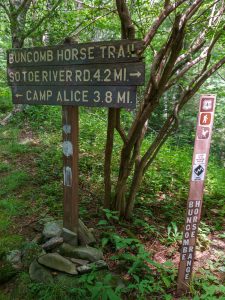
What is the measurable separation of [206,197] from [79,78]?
3491mm

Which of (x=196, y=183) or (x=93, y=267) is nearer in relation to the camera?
(x=196, y=183)

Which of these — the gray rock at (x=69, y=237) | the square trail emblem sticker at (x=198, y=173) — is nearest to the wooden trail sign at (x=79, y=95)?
the square trail emblem sticker at (x=198, y=173)

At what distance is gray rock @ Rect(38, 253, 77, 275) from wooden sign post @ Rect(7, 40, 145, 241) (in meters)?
0.37

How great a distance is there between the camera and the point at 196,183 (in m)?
2.78

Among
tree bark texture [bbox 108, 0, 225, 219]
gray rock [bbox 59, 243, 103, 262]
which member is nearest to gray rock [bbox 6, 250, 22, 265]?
gray rock [bbox 59, 243, 103, 262]

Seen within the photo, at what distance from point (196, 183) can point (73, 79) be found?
155cm

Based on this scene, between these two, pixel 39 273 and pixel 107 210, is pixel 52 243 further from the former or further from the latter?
pixel 107 210

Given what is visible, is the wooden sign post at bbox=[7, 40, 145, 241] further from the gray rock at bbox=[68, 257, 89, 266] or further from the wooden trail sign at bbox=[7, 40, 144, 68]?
the gray rock at bbox=[68, 257, 89, 266]

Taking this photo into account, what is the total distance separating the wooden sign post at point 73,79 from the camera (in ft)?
8.09

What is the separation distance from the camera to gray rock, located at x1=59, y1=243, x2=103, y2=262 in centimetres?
308

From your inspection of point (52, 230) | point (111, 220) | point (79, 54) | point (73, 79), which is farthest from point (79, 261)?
point (79, 54)

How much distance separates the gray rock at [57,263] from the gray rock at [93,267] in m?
0.07

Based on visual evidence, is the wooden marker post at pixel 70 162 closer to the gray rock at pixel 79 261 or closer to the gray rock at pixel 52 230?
the gray rock at pixel 52 230

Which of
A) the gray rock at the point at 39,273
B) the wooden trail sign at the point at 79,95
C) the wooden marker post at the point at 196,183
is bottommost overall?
the gray rock at the point at 39,273
